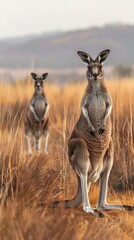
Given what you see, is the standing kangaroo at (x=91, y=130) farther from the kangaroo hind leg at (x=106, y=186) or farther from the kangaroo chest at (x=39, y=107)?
the kangaroo chest at (x=39, y=107)

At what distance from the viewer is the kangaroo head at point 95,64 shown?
512 cm

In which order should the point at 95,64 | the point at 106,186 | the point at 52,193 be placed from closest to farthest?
the point at 95,64
the point at 106,186
the point at 52,193

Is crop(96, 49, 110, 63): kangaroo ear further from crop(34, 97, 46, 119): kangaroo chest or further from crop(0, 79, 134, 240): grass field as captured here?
crop(34, 97, 46, 119): kangaroo chest

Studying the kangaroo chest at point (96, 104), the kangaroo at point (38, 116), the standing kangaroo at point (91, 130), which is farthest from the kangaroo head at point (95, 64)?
the kangaroo at point (38, 116)

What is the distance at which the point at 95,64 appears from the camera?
5129mm

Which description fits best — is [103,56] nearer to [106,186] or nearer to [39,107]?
[106,186]

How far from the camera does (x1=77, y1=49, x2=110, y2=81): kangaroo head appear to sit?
5.12m

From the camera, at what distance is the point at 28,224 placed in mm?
3748

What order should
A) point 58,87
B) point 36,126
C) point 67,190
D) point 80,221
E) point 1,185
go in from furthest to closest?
point 58,87 < point 36,126 < point 67,190 < point 1,185 < point 80,221

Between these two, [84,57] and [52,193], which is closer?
[84,57]

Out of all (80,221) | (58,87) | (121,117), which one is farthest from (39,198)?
(58,87)

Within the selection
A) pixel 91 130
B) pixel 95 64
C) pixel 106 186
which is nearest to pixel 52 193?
pixel 106 186

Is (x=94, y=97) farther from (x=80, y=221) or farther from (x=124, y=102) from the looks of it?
(x=124, y=102)

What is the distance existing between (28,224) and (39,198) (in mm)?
1432
